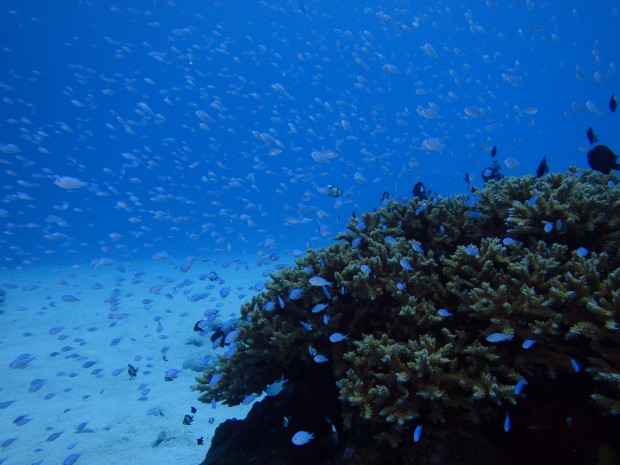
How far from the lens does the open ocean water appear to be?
1591 centimetres

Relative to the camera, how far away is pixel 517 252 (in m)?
3.74

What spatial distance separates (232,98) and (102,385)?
10575cm

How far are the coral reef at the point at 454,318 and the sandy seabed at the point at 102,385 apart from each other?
169 inches

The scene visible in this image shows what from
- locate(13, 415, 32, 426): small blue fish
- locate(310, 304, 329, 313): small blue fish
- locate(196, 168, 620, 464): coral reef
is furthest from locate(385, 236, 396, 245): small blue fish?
locate(13, 415, 32, 426): small blue fish

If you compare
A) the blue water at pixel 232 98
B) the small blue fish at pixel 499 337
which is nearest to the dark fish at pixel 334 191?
the blue water at pixel 232 98

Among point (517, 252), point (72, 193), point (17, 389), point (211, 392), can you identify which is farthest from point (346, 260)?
point (72, 193)

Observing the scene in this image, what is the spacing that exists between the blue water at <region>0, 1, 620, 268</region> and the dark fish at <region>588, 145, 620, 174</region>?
785 centimetres

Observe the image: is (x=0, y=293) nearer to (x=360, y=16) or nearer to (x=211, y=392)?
(x=211, y=392)

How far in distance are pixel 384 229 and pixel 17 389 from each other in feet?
40.5

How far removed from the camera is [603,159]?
529cm

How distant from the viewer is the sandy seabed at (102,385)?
7527 millimetres

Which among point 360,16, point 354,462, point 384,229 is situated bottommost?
point 354,462

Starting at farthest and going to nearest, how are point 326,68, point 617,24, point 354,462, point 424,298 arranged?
point 326,68, point 617,24, point 424,298, point 354,462

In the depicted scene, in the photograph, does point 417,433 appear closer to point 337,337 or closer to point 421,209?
point 337,337
